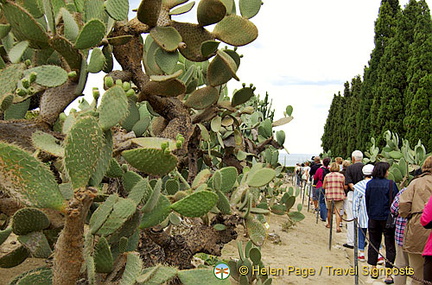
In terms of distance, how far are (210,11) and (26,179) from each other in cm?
107

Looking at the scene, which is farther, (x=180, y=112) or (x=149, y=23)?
(x=180, y=112)

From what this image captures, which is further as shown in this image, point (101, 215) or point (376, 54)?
point (376, 54)

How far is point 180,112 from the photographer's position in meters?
2.17

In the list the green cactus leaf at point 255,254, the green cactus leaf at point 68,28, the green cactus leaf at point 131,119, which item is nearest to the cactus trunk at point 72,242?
the green cactus leaf at point 68,28

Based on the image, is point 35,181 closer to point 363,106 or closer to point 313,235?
point 313,235

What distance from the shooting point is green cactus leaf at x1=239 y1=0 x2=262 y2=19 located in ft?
6.59

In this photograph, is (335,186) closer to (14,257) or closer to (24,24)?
(14,257)

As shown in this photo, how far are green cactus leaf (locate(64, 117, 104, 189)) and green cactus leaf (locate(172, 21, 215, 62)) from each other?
0.93 m

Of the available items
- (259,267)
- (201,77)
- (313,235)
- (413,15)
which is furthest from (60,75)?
(413,15)

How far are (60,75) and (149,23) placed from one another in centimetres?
50

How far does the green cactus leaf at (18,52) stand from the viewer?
1.44 meters

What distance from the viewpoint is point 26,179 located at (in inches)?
39.7

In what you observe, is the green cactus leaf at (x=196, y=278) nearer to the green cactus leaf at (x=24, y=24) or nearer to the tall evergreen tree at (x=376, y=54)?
the green cactus leaf at (x=24, y=24)

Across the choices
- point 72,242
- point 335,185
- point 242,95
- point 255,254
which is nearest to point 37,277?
point 72,242
